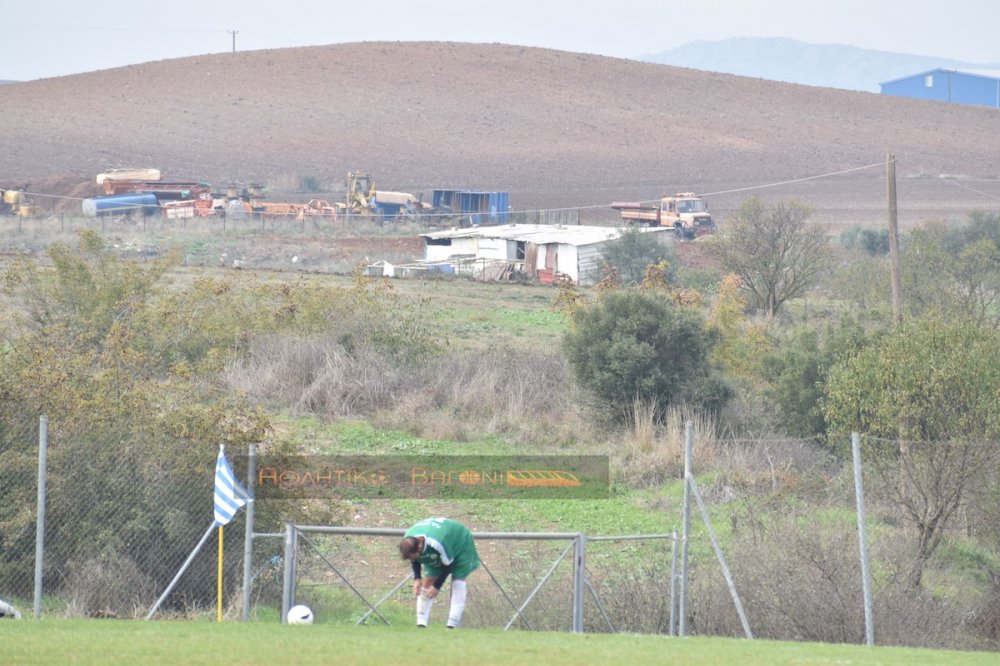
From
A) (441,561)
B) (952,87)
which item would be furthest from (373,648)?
(952,87)

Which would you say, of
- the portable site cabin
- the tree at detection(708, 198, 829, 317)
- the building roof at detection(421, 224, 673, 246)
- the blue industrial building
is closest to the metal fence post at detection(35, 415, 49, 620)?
the tree at detection(708, 198, 829, 317)

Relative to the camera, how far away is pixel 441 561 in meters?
10.9

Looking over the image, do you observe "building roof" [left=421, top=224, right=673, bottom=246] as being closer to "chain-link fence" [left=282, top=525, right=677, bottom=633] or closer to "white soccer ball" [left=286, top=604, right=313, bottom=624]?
"chain-link fence" [left=282, top=525, right=677, bottom=633]

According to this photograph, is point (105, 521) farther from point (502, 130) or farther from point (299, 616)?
point (502, 130)

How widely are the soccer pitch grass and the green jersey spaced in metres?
0.56

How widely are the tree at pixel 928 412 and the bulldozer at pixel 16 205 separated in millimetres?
56387

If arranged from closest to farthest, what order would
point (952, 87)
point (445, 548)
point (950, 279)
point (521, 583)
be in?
point (445, 548)
point (521, 583)
point (950, 279)
point (952, 87)

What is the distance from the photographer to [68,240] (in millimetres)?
49375

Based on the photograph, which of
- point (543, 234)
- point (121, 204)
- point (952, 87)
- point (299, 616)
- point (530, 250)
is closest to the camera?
point (299, 616)

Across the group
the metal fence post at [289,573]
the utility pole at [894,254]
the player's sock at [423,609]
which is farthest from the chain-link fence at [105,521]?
the utility pole at [894,254]

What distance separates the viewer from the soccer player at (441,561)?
1085 centimetres

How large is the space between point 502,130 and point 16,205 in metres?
48.3

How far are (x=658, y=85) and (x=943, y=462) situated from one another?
113 metres

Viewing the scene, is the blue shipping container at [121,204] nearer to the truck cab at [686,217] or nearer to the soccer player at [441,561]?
the truck cab at [686,217]
